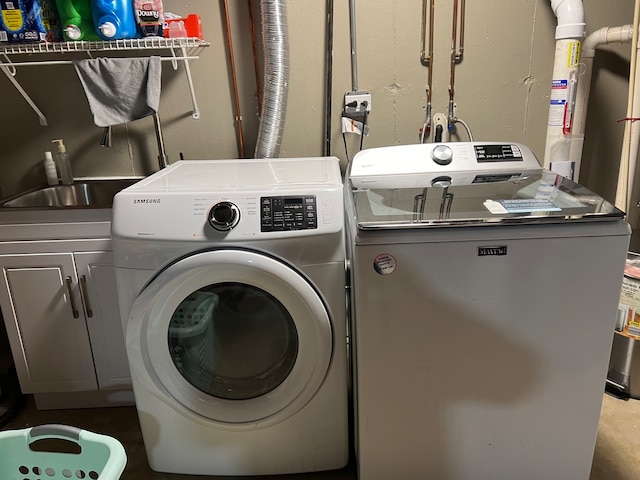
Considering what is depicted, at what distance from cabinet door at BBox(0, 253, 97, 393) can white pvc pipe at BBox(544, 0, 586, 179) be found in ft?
6.26

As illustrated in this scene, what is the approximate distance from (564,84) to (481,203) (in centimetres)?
92

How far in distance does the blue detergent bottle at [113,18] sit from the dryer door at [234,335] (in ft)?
3.24

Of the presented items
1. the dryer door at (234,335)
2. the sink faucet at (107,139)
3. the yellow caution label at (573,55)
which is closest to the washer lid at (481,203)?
the dryer door at (234,335)

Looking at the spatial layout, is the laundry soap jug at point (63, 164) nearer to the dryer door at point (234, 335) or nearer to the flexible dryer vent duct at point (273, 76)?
the flexible dryer vent duct at point (273, 76)

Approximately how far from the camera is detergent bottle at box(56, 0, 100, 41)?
1.78 metres

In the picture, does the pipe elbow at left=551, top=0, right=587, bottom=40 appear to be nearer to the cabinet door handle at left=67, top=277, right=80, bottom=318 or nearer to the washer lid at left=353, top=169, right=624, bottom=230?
the washer lid at left=353, top=169, right=624, bottom=230

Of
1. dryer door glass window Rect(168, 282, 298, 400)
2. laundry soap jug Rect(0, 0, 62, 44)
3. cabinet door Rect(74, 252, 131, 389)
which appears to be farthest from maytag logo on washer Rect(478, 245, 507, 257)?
laundry soap jug Rect(0, 0, 62, 44)

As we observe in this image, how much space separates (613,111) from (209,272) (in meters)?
1.88

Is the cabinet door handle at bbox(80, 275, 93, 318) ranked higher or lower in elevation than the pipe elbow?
lower

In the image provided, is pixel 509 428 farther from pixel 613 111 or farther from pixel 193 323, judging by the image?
pixel 613 111

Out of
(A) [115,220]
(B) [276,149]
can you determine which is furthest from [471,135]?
(A) [115,220]

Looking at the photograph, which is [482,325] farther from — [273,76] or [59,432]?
[273,76]

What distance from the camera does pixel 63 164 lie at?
212 centimetres

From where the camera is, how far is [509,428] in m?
1.40
